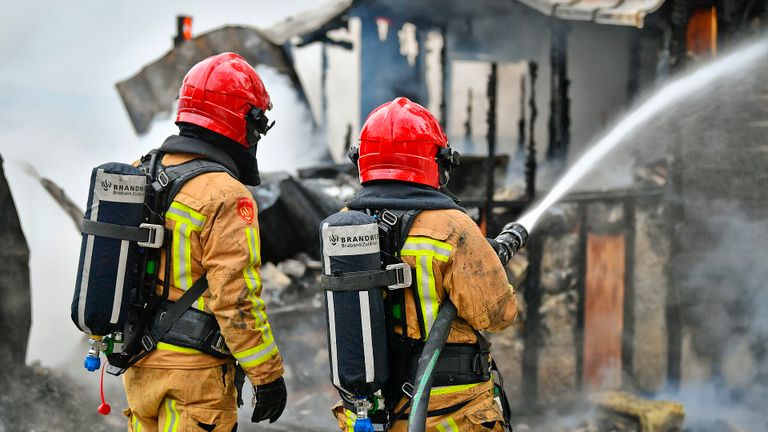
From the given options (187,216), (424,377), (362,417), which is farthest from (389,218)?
(187,216)

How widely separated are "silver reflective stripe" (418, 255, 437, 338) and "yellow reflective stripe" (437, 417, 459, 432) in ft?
1.13

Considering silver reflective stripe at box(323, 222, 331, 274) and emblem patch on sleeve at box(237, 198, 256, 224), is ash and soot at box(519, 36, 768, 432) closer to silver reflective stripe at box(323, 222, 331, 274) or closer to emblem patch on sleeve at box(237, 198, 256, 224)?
emblem patch on sleeve at box(237, 198, 256, 224)

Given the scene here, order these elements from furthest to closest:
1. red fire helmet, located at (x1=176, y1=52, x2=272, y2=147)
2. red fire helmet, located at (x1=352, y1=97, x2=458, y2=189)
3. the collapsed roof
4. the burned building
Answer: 1. the collapsed roof
2. the burned building
3. red fire helmet, located at (x1=176, y1=52, x2=272, y2=147)
4. red fire helmet, located at (x1=352, y1=97, x2=458, y2=189)

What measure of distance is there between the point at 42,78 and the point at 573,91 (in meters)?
5.64

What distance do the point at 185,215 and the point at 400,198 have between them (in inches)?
34.1

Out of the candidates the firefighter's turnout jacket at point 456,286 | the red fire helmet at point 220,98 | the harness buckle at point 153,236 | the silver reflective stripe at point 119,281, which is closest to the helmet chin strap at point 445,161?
the firefighter's turnout jacket at point 456,286

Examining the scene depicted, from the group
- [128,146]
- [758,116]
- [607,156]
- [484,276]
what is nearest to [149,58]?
[128,146]

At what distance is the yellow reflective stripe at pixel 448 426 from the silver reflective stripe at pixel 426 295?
1.13ft

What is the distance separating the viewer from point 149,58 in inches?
327

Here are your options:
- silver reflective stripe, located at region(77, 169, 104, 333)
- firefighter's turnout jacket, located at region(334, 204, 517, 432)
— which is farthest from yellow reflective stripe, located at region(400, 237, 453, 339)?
silver reflective stripe, located at region(77, 169, 104, 333)

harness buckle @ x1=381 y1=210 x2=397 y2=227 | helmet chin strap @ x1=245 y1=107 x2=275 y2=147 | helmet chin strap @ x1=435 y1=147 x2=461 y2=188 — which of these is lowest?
harness buckle @ x1=381 y1=210 x2=397 y2=227

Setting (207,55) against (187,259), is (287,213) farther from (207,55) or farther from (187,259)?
(187,259)

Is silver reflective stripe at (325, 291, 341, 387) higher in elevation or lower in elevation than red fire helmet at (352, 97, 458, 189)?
lower

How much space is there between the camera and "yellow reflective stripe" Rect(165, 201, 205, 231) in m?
3.18
